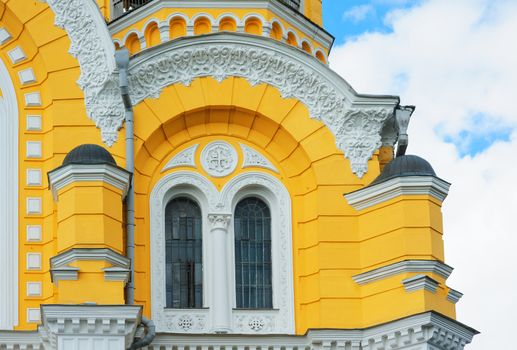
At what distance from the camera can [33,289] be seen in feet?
97.0

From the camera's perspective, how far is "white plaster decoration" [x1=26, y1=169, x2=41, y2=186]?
30219 mm

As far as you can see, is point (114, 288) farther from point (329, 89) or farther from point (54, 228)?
point (329, 89)

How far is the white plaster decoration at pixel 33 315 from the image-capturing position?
29266 millimetres

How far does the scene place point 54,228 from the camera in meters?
29.7

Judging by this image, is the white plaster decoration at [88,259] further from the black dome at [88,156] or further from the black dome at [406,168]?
the black dome at [406,168]

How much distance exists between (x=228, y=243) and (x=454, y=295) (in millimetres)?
3673

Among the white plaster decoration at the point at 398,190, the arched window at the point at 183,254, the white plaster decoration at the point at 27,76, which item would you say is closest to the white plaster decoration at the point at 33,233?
the arched window at the point at 183,254

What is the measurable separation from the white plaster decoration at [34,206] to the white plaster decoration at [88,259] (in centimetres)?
160

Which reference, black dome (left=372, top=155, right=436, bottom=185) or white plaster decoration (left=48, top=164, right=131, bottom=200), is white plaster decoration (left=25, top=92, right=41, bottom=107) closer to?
white plaster decoration (left=48, top=164, right=131, bottom=200)

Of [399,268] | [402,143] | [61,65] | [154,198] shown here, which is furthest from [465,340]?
[61,65]

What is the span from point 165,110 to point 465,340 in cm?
599

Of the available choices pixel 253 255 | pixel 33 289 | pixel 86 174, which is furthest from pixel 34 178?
pixel 253 255

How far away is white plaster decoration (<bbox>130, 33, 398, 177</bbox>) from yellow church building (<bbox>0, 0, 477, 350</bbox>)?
0.02 meters

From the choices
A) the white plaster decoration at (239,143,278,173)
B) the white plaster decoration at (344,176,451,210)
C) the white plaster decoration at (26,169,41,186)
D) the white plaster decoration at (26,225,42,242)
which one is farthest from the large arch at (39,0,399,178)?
the white plaster decoration at (26,225,42,242)
